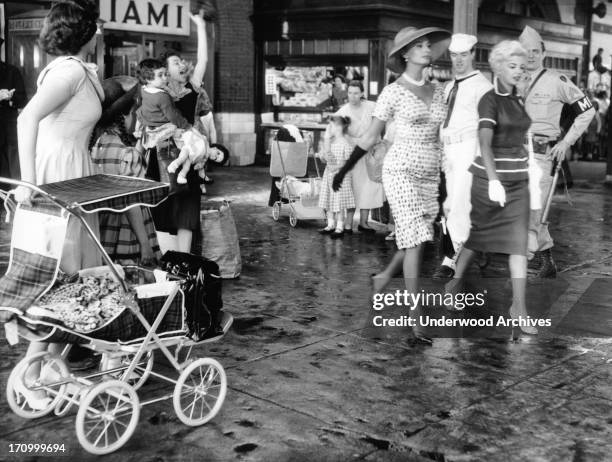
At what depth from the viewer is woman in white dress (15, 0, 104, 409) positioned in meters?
3.93

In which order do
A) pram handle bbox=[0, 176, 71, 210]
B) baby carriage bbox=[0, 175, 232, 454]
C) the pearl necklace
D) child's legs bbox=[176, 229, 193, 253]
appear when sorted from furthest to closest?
child's legs bbox=[176, 229, 193, 253] → the pearl necklace → baby carriage bbox=[0, 175, 232, 454] → pram handle bbox=[0, 176, 71, 210]

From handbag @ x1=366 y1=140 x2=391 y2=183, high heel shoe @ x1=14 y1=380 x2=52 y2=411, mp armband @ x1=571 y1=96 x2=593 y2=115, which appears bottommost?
high heel shoe @ x1=14 y1=380 x2=52 y2=411

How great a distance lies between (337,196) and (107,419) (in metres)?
6.26

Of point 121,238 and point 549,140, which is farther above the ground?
point 549,140

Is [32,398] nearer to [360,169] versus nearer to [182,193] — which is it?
[182,193]

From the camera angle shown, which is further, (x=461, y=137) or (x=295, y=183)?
(x=295, y=183)

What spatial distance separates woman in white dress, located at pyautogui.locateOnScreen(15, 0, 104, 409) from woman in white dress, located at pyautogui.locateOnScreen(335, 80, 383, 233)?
5433 mm

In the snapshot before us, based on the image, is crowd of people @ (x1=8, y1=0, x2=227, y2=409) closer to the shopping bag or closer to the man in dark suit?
the shopping bag

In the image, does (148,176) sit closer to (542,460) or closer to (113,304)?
(113,304)

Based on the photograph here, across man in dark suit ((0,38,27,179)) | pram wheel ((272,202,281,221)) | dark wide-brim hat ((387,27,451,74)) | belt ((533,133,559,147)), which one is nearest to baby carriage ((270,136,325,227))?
pram wheel ((272,202,281,221))

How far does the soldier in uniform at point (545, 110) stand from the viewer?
23.4 ft

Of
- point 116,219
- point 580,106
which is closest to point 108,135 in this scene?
point 116,219

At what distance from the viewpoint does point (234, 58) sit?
18344 millimetres

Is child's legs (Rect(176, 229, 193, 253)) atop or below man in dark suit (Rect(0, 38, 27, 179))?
below
